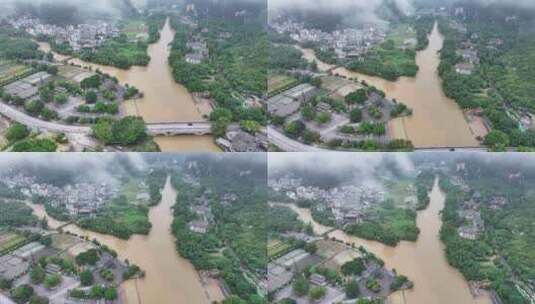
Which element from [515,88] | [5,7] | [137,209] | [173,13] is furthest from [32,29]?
[515,88]

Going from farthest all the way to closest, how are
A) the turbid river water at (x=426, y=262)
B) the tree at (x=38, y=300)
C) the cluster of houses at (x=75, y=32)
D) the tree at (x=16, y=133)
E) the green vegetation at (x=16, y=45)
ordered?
the cluster of houses at (x=75, y=32), the green vegetation at (x=16, y=45), the tree at (x=16, y=133), the turbid river water at (x=426, y=262), the tree at (x=38, y=300)

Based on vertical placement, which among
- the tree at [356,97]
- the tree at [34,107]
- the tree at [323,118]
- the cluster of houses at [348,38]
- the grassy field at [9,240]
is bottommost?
the grassy field at [9,240]

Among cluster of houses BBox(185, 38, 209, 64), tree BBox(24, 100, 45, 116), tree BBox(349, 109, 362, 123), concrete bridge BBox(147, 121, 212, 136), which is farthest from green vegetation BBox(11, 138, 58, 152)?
tree BBox(349, 109, 362, 123)

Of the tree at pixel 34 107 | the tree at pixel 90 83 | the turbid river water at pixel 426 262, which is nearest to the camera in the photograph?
the turbid river water at pixel 426 262

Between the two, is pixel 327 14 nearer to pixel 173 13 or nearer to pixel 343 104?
pixel 343 104

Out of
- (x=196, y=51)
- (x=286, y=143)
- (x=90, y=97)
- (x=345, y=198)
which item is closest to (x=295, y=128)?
(x=286, y=143)

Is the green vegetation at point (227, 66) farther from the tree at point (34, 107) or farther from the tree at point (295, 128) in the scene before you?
the tree at point (34, 107)

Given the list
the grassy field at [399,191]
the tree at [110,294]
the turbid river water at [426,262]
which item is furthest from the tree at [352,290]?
the tree at [110,294]

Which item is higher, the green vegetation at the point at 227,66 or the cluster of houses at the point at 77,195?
the green vegetation at the point at 227,66
